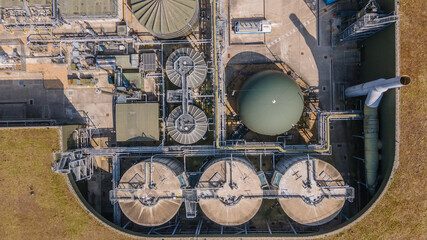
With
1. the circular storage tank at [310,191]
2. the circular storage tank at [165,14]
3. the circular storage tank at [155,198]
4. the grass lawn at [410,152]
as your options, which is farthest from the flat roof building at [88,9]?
the grass lawn at [410,152]

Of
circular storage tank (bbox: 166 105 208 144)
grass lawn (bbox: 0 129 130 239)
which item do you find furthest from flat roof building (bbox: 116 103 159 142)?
grass lawn (bbox: 0 129 130 239)

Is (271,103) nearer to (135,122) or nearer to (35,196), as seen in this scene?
(135,122)

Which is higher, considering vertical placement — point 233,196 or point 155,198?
point 233,196

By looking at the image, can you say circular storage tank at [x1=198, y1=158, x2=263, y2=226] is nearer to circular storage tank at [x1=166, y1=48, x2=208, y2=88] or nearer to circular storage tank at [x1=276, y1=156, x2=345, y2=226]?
circular storage tank at [x1=276, y1=156, x2=345, y2=226]

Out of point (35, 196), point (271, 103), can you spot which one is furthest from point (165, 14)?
point (35, 196)

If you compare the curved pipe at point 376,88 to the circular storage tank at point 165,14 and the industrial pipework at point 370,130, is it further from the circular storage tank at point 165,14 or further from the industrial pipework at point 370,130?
the circular storage tank at point 165,14
